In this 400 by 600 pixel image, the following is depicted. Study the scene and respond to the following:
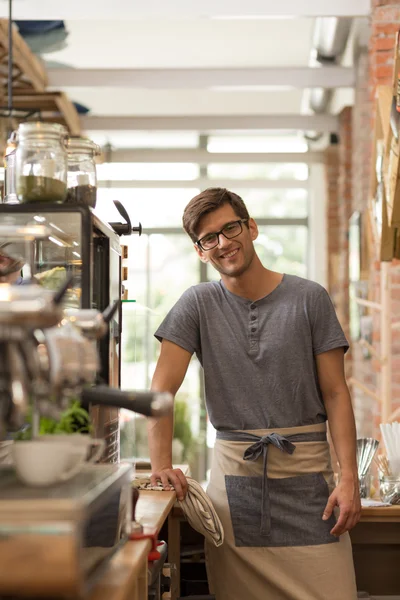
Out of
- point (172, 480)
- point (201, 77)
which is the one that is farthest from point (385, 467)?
point (201, 77)

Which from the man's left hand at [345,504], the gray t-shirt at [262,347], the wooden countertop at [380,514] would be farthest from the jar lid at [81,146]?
the wooden countertop at [380,514]

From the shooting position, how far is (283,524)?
239 centimetres

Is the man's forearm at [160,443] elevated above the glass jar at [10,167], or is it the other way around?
the glass jar at [10,167]

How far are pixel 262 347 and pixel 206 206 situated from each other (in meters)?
0.42

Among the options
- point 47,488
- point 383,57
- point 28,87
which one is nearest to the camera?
point 47,488

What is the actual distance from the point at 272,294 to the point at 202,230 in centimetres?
27

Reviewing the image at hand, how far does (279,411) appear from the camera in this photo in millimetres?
2396

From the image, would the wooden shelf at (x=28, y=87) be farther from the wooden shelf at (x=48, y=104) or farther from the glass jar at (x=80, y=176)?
the glass jar at (x=80, y=176)

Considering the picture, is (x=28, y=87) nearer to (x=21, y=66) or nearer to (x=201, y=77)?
(x=21, y=66)

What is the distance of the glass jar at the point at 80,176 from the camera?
201 centimetres

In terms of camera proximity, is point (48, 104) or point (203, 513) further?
point (48, 104)

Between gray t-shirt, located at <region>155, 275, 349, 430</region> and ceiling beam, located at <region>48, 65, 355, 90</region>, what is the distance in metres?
4.16

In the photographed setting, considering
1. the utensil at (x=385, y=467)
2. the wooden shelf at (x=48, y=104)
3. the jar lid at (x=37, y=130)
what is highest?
the wooden shelf at (x=48, y=104)

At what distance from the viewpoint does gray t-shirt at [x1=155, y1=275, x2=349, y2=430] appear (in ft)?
7.89
